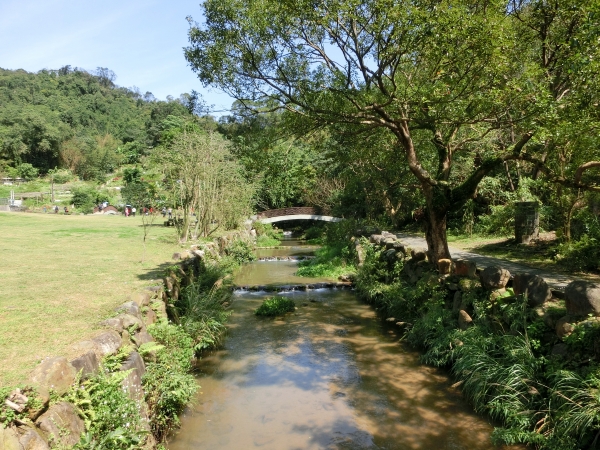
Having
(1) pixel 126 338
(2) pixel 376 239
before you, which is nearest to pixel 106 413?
(1) pixel 126 338

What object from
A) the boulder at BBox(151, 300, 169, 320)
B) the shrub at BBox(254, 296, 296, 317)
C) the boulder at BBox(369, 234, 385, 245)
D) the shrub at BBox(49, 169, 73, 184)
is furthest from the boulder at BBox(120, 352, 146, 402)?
the shrub at BBox(49, 169, 73, 184)

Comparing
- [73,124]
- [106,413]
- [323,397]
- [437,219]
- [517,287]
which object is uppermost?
[73,124]

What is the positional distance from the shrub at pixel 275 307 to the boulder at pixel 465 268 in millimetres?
4484

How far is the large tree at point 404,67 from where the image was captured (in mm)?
7480

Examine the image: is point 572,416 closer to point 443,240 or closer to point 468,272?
point 468,272

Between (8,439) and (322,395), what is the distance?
4760mm

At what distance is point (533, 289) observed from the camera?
23.2 feet

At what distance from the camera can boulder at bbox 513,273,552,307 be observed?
22.5ft

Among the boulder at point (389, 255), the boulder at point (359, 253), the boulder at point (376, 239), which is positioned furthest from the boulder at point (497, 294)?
the boulder at point (359, 253)

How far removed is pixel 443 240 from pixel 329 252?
371 inches

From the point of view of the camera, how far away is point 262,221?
30438mm

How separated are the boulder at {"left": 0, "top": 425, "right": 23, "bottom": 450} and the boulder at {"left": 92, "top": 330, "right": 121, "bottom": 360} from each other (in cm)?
167

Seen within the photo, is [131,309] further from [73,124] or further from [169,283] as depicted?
[73,124]

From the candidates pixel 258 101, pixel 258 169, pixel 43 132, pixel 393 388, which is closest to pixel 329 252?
pixel 258 169
